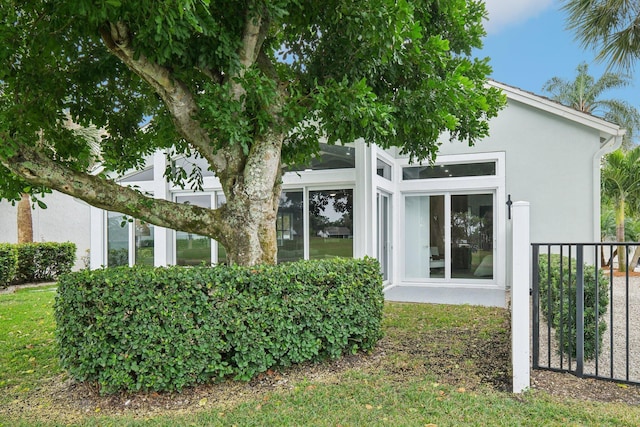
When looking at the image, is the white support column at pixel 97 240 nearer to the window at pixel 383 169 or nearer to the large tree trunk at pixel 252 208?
the window at pixel 383 169

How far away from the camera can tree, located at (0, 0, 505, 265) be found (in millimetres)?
3820

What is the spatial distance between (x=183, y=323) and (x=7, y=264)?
992 cm

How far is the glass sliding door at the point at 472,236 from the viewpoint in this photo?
10.0 metres

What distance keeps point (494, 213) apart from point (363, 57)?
22.2 ft

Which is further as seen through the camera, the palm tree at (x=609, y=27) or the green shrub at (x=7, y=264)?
the green shrub at (x=7, y=264)

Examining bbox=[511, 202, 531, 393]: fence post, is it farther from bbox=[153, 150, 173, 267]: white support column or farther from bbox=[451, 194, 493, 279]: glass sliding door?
bbox=[153, 150, 173, 267]: white support column

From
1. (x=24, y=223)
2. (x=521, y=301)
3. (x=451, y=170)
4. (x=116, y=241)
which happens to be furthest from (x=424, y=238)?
(x=24, y=223)

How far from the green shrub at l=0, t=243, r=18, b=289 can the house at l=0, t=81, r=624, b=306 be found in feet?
7.19

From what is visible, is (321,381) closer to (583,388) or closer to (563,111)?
(583,388)

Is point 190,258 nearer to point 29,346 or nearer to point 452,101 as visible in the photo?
point 29,346

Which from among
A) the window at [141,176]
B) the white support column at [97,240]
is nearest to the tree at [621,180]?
the window at [141,176]

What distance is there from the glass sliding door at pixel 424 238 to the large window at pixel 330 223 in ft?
6.99

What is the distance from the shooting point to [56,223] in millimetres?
15539

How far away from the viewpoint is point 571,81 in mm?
23859
